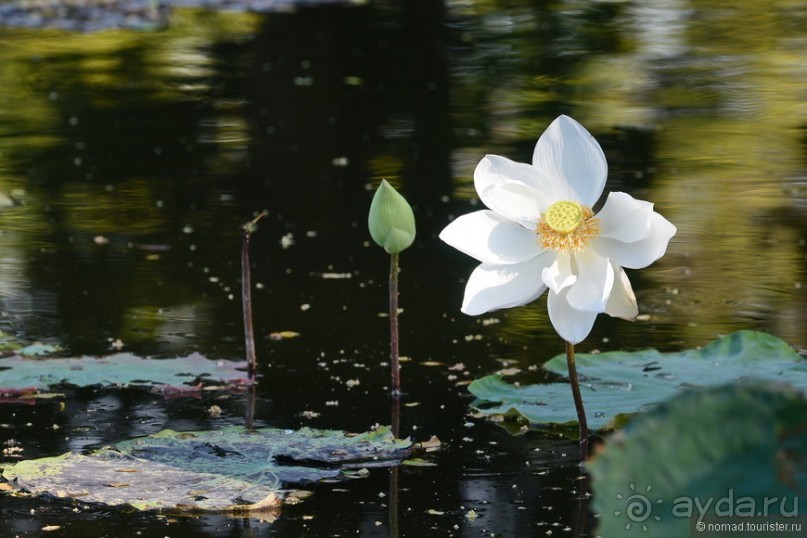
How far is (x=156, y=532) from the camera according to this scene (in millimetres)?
1469

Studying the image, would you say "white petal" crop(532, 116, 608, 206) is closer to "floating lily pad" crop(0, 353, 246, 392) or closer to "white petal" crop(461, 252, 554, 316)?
"white petal" crop(461, 252, 554, 316)

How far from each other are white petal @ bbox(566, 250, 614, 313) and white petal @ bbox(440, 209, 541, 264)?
0.22ft

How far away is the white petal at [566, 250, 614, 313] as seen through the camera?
1.55 metres

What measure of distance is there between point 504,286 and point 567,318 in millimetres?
96

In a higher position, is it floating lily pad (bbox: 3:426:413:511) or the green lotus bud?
the green lotus bud

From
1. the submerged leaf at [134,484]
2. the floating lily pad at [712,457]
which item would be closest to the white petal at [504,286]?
the submerged leaf at [134,484]

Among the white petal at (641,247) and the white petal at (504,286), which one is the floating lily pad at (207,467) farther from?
the white petal at (641,247)

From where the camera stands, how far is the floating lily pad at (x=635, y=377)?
1808mm

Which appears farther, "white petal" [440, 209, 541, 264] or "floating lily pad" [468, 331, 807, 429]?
"floating lily pad" [468, 331, 807, 429]

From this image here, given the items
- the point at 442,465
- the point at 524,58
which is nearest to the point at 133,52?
the point at 524,58

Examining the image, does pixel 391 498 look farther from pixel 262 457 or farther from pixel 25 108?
pixel 25 108

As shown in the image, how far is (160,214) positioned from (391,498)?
1.95 metres

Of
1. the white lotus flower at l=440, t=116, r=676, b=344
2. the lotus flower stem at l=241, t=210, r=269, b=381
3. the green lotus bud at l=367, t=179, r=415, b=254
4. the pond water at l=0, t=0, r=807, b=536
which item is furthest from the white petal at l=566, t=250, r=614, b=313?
the lotus flower stem at l=241, t=210, r=269, b=381

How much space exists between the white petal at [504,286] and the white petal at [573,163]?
98 millimetres
